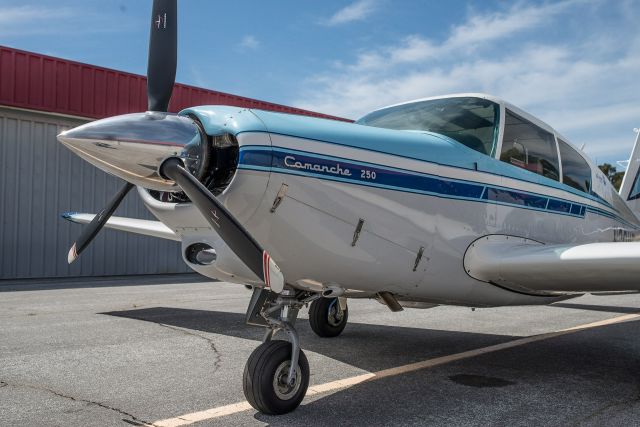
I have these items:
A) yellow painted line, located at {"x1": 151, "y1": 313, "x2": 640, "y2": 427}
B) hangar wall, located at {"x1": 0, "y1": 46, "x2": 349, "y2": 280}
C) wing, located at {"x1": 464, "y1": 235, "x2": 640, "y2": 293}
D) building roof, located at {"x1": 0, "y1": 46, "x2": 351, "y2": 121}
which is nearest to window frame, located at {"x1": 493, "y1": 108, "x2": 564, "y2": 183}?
wing, located at {"x1": 464, "y1": 235, "x2": 640, "y2": 293}

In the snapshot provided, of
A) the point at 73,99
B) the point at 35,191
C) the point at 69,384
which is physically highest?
the point at 73,99

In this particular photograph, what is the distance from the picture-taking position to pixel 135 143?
3127 millimetres

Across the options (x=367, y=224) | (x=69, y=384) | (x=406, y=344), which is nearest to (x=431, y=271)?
(x=367, y=224)

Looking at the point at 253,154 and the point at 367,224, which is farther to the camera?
the point at 367,224

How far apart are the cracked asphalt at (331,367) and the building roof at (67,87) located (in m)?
7.64

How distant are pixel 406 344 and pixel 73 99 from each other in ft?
41.8

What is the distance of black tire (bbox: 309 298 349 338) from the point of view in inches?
264

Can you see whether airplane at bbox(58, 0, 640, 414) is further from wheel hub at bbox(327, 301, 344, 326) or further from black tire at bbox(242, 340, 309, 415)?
wheel hub at bbox(327, 301, 344, 326)

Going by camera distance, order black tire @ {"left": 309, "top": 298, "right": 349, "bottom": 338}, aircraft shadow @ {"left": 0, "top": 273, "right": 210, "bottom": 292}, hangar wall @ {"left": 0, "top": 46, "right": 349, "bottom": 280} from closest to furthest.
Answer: black tire @ {"left": 309, "top": 298, "right": 349, "bottom": 338}, aircraft shadow @ {"left": 0, "top": 273, "right": 210, "bottom": 292}, hangar wall @ {"left": 0, "top": 46, "right": 349, "bottom": 280}

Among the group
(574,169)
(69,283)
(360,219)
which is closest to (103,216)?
(360,219)

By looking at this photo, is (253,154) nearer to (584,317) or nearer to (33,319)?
(33,319)

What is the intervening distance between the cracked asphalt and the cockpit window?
2020mm

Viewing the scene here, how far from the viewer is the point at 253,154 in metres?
3.30

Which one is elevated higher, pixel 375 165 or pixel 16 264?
pixel 375 165
